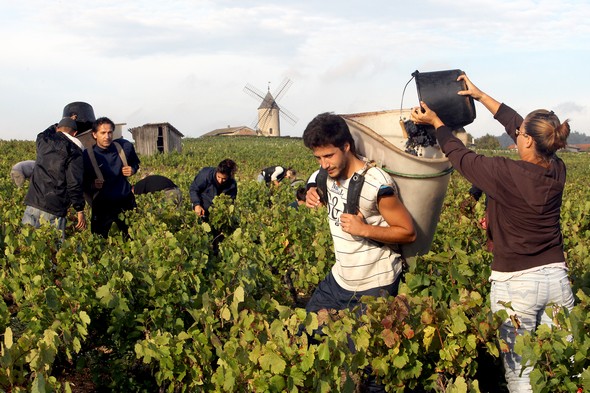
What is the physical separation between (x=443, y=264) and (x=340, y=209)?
36.1 inches

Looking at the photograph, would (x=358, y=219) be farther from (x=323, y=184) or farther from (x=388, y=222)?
(x=323, y=184)

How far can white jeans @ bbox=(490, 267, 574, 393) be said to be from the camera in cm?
297

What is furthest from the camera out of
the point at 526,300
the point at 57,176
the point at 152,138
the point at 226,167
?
the point at 152,138

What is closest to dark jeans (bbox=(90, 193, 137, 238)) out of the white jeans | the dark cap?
the dark cap

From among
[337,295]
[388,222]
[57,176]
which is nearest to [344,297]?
[337,295]

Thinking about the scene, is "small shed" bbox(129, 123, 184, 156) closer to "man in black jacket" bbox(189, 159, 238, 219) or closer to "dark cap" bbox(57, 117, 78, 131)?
"man in black jacket" bbox(189, 159, 238, 219)

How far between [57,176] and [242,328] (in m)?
3.40

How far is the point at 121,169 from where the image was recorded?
20.0 feet

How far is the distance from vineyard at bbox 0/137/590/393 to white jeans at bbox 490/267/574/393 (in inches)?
3.2

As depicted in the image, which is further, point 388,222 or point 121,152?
point 121,152

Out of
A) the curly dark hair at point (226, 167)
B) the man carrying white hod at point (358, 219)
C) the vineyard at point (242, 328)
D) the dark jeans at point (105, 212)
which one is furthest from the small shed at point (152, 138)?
the man carrying white hod at point (358, 219)

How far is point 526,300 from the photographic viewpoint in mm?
2998

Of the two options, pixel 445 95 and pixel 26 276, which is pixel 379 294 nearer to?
pixel 445 95

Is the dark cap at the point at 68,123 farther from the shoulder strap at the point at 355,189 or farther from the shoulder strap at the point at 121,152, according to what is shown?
the shoulder strap at the point at 355,189
